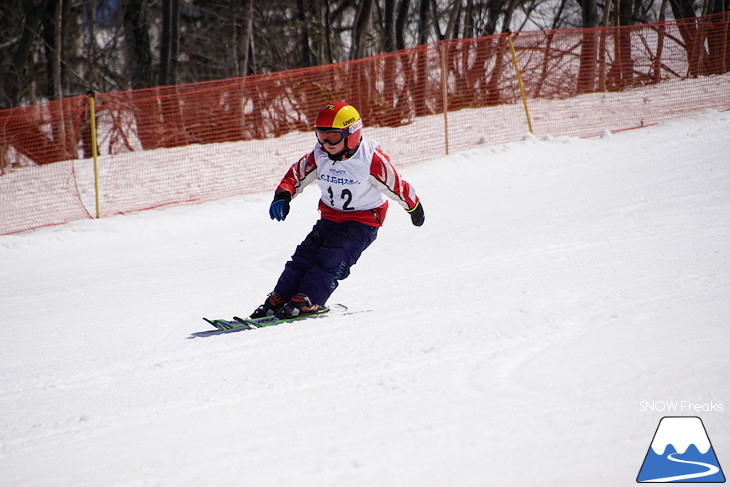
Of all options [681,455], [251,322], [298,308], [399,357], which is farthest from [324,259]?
[681,455]

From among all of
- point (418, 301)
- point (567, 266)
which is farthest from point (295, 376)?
point (567, 266)

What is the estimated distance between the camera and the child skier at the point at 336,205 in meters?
5.20

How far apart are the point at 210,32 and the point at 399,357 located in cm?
3015

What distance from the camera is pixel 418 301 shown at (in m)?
5.43

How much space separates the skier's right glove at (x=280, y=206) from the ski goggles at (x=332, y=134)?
603 millimetres

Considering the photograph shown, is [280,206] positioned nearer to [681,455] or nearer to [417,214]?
[417,214]

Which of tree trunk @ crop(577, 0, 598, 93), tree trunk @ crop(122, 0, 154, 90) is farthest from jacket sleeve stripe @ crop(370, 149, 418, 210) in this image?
tree trunk @ crop(122, 0, 154, 90)

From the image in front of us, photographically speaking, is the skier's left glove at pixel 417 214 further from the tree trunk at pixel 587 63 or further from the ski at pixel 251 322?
the tree trunk at pixel 587 63

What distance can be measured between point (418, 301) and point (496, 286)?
2.24 ft

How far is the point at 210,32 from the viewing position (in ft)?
103

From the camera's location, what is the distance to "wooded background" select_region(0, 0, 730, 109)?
19.2m

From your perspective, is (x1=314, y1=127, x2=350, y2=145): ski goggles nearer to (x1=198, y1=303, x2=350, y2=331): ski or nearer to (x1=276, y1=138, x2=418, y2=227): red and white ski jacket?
(x1=276, y1=138, x2=418, y2=227): red and white ski jacket

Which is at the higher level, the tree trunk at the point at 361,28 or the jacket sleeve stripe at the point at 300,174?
the tree trunk at the point at 361,28

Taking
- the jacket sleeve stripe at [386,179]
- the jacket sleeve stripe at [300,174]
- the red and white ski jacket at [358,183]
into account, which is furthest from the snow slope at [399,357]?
the jacket sleeve stripe at [300,174]
